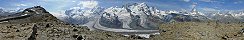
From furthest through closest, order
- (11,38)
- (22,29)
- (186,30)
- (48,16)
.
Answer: (48,16)
(186,30)
(22,29)
(11,38)

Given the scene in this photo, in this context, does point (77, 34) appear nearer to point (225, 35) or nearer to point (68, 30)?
point (68, 30)

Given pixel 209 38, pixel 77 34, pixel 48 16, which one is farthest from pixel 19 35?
pixel 209 38

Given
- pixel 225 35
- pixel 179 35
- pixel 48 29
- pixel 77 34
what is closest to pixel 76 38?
pixel 77 34

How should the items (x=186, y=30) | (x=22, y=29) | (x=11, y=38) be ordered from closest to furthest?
(x=11, y=38) → (x=22, y=29) → (x=186, y=30)

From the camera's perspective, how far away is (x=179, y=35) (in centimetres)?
2497

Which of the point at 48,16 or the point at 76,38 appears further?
the point at 48,16

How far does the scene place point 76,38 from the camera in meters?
19.9

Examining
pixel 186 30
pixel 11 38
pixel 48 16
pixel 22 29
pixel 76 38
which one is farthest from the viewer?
pixel 48 16

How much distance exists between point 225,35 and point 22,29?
12.6 metres

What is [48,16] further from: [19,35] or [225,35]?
[225,35]

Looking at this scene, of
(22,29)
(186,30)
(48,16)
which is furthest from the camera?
(48,16)

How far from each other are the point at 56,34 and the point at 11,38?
2637 millimetres

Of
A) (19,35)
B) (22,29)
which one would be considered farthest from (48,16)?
(19,35)

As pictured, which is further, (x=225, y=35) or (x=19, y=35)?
(x=225, y=35)
